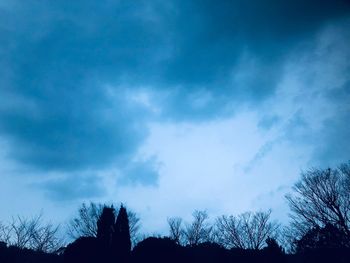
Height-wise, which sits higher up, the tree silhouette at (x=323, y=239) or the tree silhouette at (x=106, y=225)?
the tree silhouette at (x=106, y=225)

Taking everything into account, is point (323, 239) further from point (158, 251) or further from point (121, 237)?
point (121, 237)

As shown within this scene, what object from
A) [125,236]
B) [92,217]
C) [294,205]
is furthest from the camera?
[92,217]

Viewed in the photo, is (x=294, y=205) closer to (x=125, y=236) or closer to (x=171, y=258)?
(x=171, y=258)

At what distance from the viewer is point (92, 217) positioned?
34.1 m

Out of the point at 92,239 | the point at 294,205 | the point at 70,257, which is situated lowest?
the point at 70,257

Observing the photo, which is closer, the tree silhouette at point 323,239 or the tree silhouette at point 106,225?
the tree silhouette at point 323,239

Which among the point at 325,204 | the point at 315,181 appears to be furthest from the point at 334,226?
the point at 315,181

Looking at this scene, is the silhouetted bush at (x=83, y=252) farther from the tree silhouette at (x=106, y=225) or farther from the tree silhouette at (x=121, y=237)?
the tree silhouette at (x=106, y=225)

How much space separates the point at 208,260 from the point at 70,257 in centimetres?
1223

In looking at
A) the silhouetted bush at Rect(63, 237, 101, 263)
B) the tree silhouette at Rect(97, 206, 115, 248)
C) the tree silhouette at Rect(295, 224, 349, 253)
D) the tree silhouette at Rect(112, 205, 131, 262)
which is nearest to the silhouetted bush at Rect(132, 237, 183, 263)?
the silhouetted bush at Rect(63, 237, 101, 263)

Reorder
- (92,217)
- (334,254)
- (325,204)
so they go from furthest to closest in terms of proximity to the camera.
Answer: (92,217), (334,254), (325,204)

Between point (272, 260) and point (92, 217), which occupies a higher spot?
point (92, 217)

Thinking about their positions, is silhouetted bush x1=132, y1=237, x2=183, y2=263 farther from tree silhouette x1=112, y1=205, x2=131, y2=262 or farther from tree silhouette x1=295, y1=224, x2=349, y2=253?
tree silhouette x1=295, y1=224, x2=349, y2=253

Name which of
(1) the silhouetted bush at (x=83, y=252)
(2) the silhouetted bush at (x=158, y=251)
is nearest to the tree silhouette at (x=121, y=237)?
(1) the silhouetted bush at (x=83, y=252)
